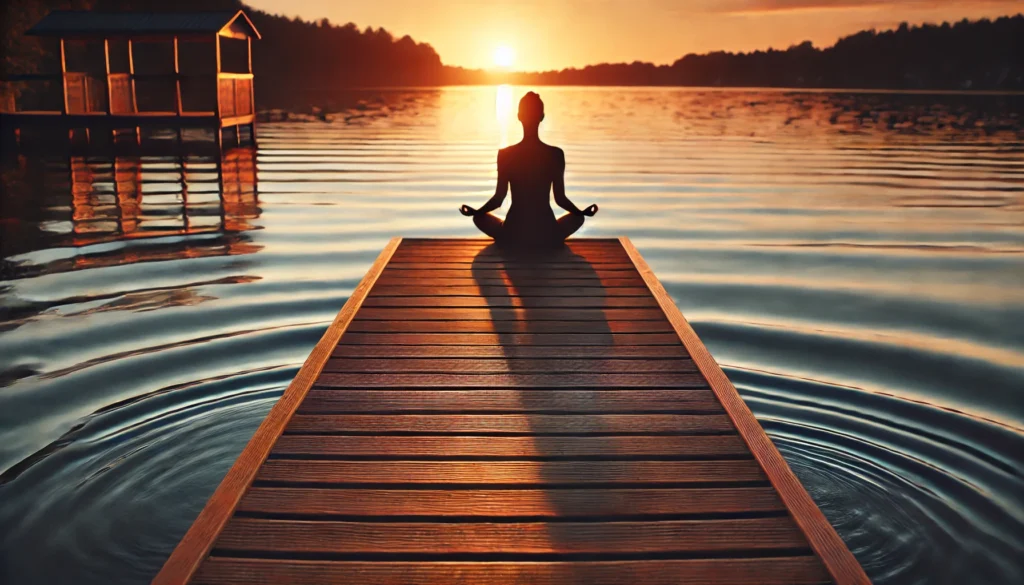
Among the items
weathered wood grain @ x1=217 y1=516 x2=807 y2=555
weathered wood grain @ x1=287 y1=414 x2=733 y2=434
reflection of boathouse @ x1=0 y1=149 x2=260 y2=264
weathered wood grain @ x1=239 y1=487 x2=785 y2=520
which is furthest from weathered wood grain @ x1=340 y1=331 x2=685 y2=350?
reflection of boathouse @ x1=0 y1=149 x2=260 y2=264

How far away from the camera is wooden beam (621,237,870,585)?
2.76 m

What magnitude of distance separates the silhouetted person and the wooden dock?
97.0 inches

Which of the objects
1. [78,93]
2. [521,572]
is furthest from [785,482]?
[78,93]

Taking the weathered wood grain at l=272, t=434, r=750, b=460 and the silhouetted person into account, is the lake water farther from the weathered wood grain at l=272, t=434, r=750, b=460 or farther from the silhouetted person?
the silhouetted person

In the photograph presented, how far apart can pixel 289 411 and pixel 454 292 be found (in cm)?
259

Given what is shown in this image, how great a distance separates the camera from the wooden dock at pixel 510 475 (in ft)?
9.21

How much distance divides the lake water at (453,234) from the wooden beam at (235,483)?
2.44 feet

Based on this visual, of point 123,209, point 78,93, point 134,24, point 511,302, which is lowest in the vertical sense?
point 123,209

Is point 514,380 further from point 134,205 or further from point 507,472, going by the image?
point 134,205

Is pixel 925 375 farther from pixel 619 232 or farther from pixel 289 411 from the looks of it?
pixel 619 232

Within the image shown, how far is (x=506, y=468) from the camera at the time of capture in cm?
345

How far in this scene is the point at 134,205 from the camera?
14.3 m

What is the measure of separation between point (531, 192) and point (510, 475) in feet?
15.2

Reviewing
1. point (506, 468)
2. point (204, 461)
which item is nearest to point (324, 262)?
point (204, 461)
